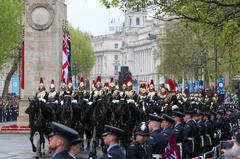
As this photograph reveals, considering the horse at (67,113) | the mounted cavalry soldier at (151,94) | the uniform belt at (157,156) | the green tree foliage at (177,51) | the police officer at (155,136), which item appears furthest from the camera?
the green tree foliage at (177,51)

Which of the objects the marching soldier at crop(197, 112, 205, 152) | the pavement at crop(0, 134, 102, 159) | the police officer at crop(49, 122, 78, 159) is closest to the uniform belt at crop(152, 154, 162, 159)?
the police officer at crop(49, 122, 78, 159)

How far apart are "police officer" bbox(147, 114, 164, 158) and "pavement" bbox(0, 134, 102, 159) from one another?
1050cm

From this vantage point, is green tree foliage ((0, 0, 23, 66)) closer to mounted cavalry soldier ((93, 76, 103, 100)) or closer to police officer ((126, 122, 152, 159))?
mounted cavalry soldier ((93, 76, 103, 100))

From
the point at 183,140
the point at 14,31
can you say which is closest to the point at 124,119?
the point at 183,140

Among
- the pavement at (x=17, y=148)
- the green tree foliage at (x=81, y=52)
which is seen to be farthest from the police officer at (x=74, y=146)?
the green tree foliage at (x=81, y=52)

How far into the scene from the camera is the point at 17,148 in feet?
90.8

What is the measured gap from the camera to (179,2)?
738 inches

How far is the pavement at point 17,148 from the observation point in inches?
945

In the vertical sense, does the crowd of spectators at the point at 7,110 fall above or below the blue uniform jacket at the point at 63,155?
below

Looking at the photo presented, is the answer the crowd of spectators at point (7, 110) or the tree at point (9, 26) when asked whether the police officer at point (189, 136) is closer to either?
the crowd of spectators at point (7, 110)

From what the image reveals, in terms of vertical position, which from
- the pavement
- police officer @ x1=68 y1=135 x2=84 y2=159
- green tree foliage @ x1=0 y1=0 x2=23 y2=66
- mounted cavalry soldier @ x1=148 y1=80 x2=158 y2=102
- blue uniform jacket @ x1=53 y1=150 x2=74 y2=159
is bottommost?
the pavement

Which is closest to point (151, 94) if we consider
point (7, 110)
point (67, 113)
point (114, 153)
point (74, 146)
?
point (67, 113)

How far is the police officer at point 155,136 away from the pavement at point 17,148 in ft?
34.5

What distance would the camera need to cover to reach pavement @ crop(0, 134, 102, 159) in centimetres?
2400
